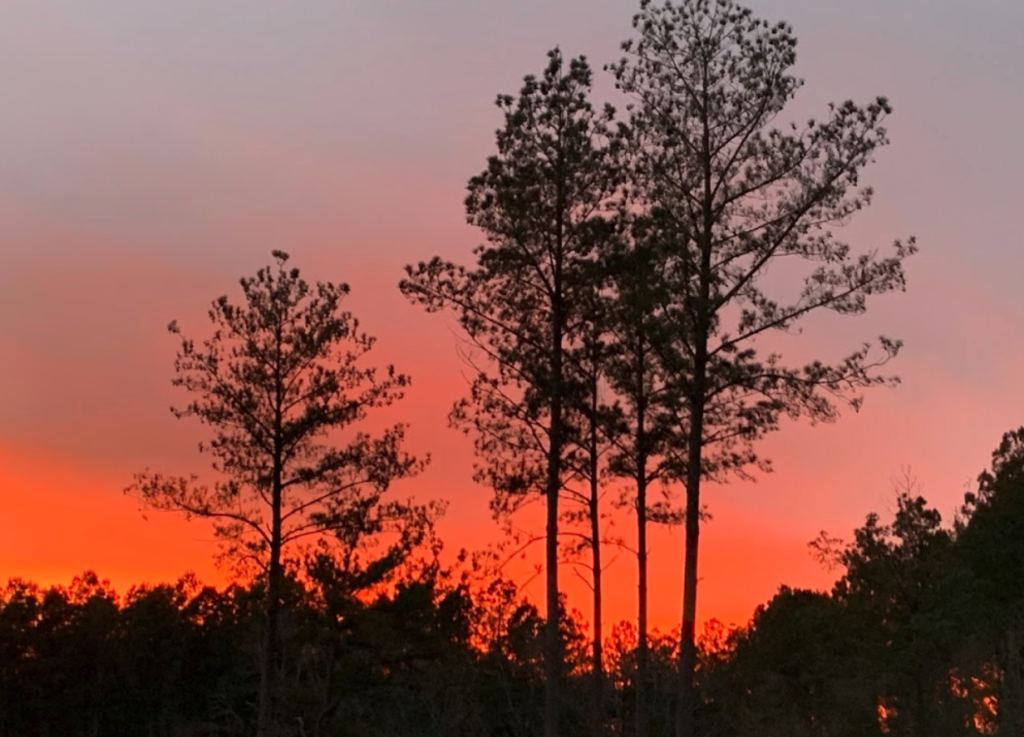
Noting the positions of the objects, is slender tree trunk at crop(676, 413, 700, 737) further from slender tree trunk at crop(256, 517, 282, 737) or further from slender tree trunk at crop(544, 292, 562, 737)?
slender tree trunk at crop(256, 517, 282, 737)

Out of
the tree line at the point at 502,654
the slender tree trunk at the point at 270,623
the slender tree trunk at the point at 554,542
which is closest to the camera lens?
the slender tree trunk at the point at 554,542

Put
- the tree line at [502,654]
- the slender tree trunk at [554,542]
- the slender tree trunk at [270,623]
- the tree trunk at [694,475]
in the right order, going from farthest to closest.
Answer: the tree line at [502,654]
the slender tree trunk at [270,623]
the slender tree trunk at [554,542]
the tree trunk at [694,475]

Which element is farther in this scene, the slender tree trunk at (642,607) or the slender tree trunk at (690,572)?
the slender tree trunk at (642,607)

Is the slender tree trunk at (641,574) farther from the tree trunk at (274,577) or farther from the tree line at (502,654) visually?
the tree trunk at (274,577)

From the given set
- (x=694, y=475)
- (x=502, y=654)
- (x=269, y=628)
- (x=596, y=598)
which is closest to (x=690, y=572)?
(x=694, y=475)

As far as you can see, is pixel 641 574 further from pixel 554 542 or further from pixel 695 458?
pixel 695 458

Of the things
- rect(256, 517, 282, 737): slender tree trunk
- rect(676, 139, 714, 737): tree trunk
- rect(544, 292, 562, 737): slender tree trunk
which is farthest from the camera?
rect(256, 517, 282, 737): slender tree trunk

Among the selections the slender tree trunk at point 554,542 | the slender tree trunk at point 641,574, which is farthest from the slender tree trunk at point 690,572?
the slender tree trunk at point 641,574

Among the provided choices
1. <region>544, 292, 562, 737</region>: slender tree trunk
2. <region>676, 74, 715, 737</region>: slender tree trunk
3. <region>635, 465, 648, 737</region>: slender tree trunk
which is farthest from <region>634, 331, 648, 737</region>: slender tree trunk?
<region>676, 74, 715, 737</region>: slender tree trunk

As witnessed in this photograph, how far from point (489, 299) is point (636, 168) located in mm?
4294

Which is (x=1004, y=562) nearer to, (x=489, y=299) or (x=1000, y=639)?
(x=1000, y=639)

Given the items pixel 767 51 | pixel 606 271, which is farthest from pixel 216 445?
pixel 767 51

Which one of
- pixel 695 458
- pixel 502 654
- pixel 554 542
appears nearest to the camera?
pixel 695 458

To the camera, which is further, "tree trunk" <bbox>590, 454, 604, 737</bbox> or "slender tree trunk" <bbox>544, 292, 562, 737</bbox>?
"tree trunk" <bbox>590, 454, 604, 737</bbox>
